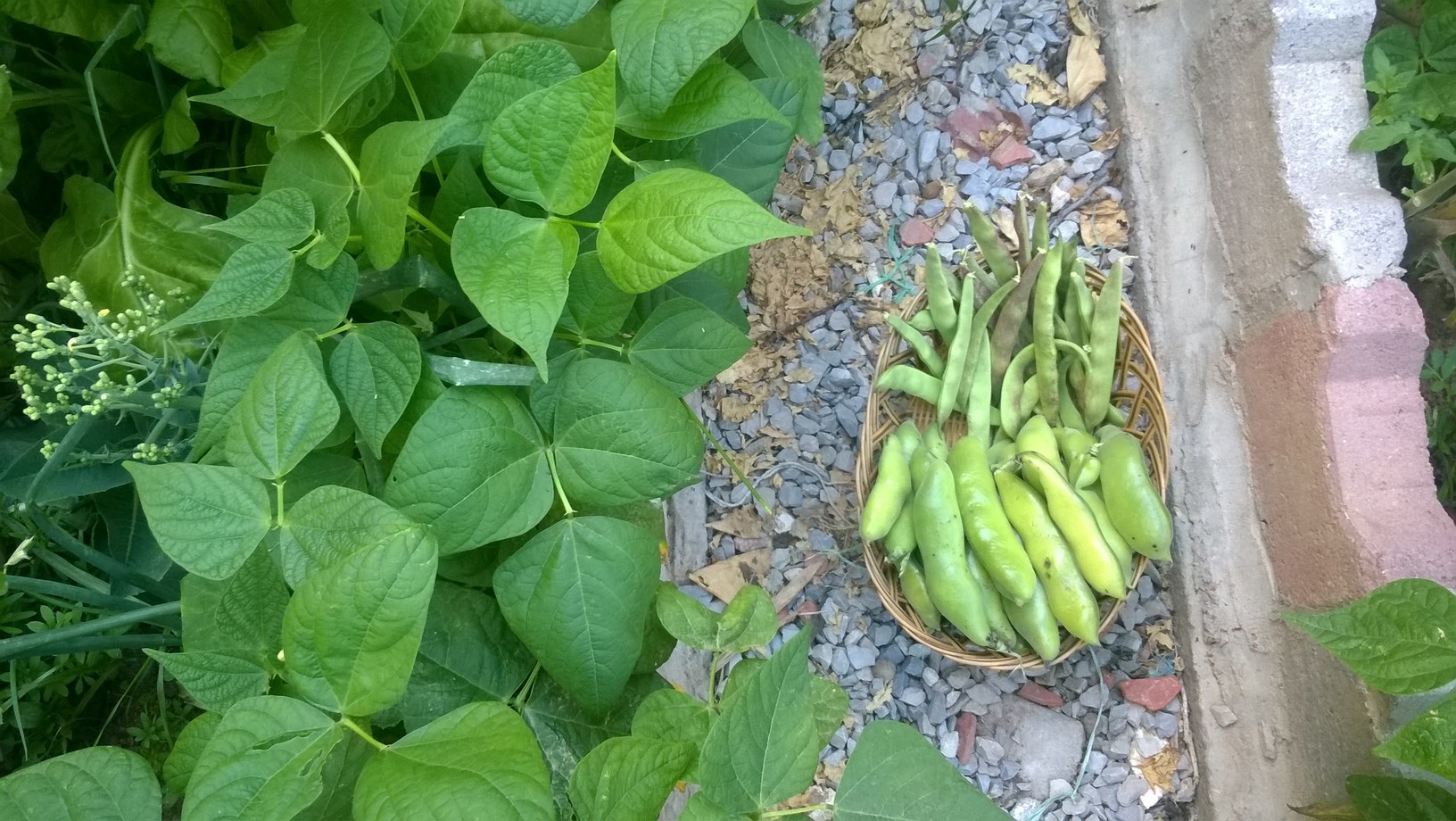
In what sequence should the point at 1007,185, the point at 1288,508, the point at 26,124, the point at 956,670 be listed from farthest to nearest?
1. the point at 1007,185
2. the point at 956,670
3. the point at 1288,508
4. the point at 26,124

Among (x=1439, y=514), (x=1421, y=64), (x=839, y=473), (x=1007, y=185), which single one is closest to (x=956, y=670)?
(x=839, y=473)

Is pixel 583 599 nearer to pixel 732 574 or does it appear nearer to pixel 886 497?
pixel 886 497

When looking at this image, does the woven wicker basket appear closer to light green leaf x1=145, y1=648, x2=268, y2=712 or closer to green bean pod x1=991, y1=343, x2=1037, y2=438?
green bean pod x1=991, y1=343, x2=1037, y2=438

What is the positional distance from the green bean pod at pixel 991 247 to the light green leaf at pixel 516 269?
3.54 feet

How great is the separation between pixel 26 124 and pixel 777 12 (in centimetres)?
123

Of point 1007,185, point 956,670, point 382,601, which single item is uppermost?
point 382,601

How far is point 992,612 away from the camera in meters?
1.60

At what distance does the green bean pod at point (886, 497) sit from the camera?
162 cm

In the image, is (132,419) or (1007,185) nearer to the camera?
(132,419)

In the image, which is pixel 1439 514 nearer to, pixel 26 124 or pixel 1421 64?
pixel 1421 64

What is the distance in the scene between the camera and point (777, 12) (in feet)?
4.68

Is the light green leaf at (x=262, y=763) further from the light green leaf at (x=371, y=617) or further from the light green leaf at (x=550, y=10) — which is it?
the light green leaf at (x=550, y=10)

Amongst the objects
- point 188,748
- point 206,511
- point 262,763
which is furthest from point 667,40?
point 188,748

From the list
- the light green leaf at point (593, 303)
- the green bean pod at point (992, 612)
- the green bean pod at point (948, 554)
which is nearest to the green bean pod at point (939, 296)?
the green bean pod at point (948, 554)
